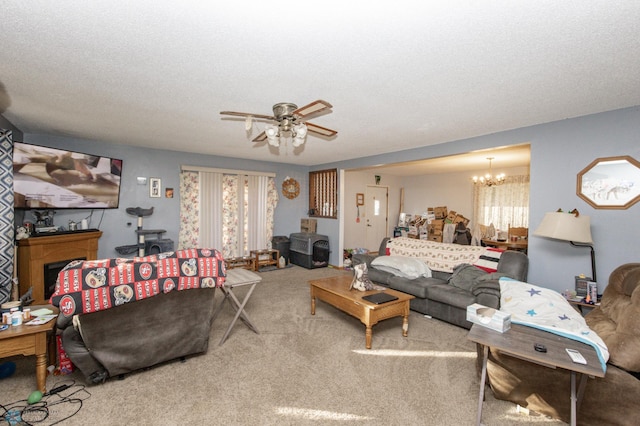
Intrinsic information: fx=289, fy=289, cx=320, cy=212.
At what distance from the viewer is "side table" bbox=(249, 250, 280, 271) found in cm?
617

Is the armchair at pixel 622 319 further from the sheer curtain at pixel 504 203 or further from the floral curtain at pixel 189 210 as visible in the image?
the floral curtain at pixel 189 210

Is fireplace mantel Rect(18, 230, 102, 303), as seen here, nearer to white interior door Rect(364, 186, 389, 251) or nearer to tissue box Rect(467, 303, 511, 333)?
tissue box Rect(467, 303, 511, 333)

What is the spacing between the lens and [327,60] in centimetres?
195

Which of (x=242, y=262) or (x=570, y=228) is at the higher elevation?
(x=570, y=228)

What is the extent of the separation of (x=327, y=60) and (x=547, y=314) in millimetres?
2438

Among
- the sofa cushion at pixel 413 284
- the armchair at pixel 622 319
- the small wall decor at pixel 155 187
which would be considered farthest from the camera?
the small wall decor at pixel 155 187

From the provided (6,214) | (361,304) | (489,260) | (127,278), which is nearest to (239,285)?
(127,278)

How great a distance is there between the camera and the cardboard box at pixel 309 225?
692 centimetres

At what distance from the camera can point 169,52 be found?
6.16ft

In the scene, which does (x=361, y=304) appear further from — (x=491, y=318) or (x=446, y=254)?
(x=446, y=254)

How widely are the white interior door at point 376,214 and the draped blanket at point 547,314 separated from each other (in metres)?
5.71

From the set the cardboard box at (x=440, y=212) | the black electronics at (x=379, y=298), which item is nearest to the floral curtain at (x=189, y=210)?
the black electronics at (x=379, y=298)

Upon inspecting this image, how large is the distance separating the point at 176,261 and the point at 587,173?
13.4 ft

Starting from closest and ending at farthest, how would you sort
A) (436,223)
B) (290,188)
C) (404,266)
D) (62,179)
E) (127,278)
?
(127,278)
(62,179)
(404,266)
(290,188)
(436,223)
